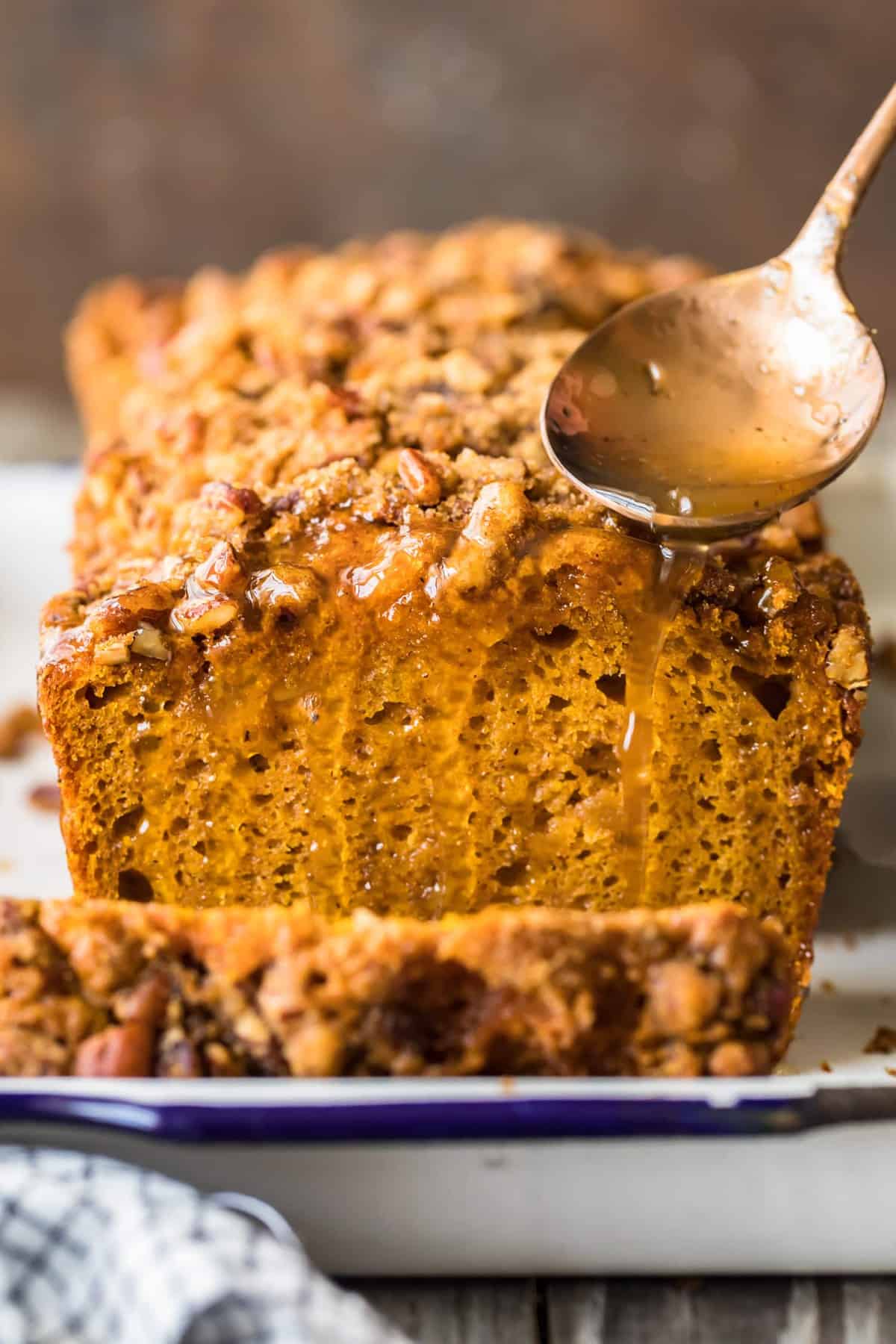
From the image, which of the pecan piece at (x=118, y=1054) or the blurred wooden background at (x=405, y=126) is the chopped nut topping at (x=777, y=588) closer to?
the pecan piece at (x=118, y=1054)

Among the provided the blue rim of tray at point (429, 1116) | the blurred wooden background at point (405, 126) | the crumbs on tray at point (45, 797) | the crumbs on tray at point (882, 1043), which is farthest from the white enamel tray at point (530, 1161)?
the blurred wooden background at point (405, 126)

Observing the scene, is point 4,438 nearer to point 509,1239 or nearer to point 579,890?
point 579,890

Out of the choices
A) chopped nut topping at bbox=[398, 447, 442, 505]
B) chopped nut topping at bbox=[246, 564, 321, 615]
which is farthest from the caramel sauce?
chopped nut topping at bbox=[246, 564, 321, 615]

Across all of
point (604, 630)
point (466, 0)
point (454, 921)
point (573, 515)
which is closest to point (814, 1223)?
point (454, 921)

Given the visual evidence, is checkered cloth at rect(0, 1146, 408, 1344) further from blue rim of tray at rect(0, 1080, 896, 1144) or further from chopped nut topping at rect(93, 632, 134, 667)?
chopped nut topping at rect(93, 632, 134, 667)

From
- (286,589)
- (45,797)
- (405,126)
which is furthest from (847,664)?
(405,126)

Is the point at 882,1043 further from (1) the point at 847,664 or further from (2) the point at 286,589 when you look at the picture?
(2) the point at 286,589
